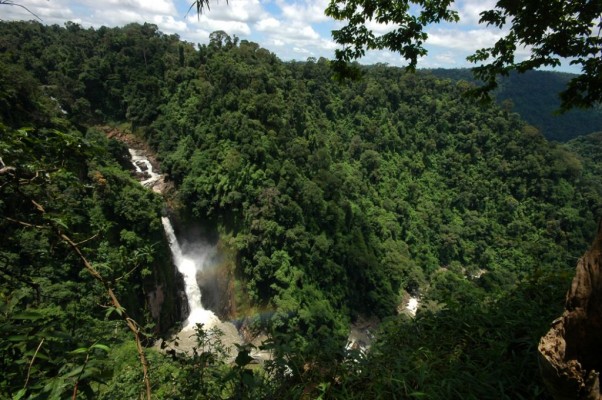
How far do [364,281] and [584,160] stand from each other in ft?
218

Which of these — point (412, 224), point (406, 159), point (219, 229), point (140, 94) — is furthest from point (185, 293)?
point (406, 159)

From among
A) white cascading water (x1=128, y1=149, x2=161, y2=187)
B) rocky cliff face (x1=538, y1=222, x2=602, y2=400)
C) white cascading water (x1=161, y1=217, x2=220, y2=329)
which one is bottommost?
white cascading water (x1=161, y1=217, x2=220, y2=329)

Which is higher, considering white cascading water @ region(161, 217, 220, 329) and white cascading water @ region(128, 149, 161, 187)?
white cascading water @ region(128, 149, 161, 187)

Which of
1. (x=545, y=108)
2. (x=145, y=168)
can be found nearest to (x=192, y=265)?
(x=145, y=168)

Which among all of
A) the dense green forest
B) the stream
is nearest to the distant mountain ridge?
the dense green forest

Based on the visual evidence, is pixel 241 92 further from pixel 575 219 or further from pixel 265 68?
pixel 575 219

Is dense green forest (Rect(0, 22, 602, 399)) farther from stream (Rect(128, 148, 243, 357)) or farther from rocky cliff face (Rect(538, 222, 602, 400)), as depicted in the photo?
stream (Rect(128, 148, 243, 357))

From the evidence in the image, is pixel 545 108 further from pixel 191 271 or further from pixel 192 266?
pixel 191 271

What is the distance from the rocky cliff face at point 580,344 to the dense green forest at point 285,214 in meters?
0.78

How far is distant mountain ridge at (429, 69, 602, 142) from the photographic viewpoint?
97938 millimetres

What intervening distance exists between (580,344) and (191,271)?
2986cm

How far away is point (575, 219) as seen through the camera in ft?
144

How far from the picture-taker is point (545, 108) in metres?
106

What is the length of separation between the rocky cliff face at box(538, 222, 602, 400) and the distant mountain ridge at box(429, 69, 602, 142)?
10253cm
